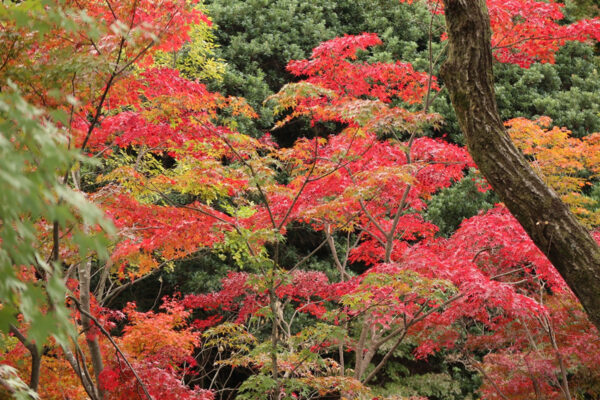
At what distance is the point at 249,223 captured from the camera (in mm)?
5355

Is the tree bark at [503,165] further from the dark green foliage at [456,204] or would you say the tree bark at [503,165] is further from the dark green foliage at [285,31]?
the dark green foliage at [285,31]

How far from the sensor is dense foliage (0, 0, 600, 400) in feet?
5.78

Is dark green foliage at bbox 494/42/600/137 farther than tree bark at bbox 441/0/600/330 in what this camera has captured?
Yes

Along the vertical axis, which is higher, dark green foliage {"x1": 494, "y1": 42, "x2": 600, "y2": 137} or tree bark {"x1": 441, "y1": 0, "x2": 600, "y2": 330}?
tree bark {"x1": 441, "y1": 0, "x2": 600, "y2": 330}

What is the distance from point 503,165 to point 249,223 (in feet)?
10.0

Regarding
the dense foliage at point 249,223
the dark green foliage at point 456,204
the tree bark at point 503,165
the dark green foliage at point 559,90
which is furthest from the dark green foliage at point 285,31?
the tree bark at point 503,165

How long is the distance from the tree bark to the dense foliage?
3.18 ft

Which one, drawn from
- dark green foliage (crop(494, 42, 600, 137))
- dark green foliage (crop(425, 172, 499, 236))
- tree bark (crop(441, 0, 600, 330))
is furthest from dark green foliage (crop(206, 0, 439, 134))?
tree bark (crop(441, 0, 600, 330))

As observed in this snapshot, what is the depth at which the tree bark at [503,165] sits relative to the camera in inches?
108

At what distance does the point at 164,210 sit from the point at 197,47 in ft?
16.2

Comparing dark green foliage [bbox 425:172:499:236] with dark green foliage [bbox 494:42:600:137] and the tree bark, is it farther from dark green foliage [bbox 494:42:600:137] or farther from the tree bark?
the tree bark

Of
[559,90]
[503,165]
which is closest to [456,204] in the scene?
[559,90]

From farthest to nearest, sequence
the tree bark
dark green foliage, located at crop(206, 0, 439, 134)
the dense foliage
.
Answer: dark green foliage, located at crop(206, 0, 439, 134)
the tree bark
the dense foliage

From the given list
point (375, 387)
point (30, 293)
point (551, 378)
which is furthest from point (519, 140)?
point (30, 293)
